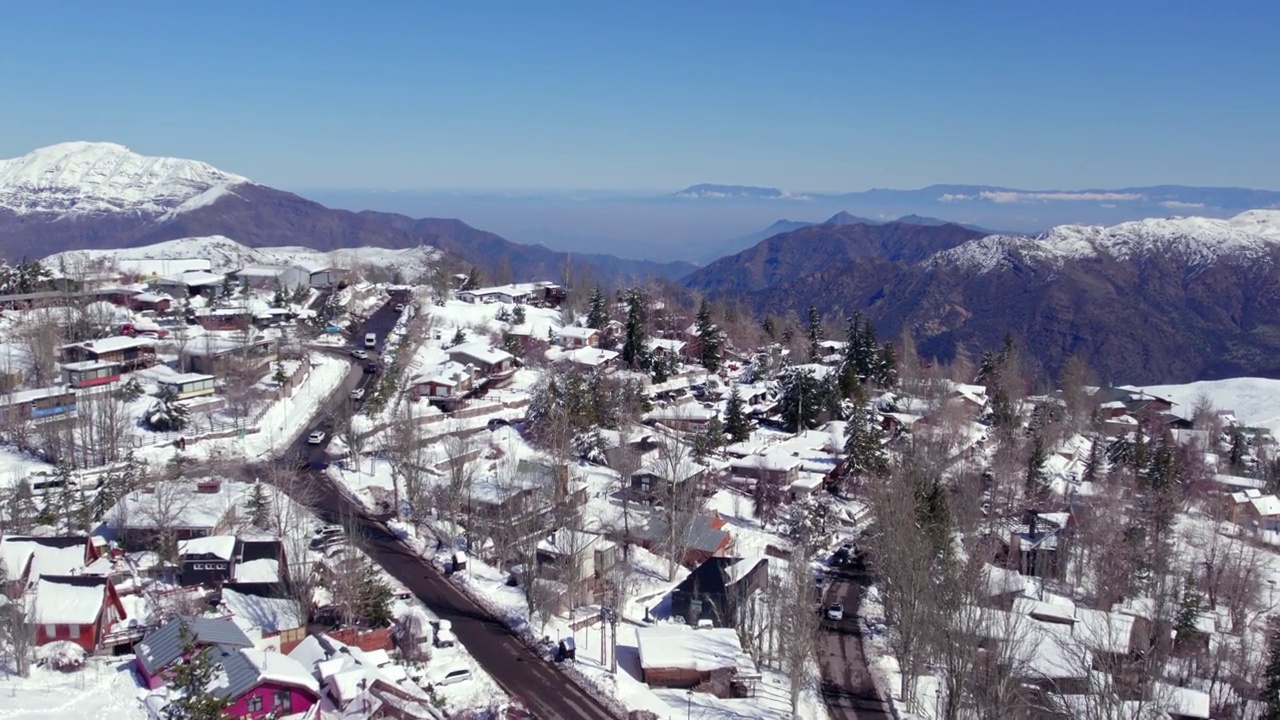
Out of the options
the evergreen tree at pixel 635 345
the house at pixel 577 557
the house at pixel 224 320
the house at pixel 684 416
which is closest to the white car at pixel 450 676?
the house at pixel 577 557

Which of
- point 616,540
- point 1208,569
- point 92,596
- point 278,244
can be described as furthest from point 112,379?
point 278,244

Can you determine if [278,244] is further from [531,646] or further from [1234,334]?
[531,646]

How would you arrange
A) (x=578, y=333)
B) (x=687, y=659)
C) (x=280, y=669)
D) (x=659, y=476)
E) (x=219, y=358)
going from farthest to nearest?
(x=578, y=333), (x=219, y=358), (x=659, y=476), (x=687, y=659), (x=280, y=669)

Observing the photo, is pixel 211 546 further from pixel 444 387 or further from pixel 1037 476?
pixel 1037 476

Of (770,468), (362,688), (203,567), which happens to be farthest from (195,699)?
(770,468)

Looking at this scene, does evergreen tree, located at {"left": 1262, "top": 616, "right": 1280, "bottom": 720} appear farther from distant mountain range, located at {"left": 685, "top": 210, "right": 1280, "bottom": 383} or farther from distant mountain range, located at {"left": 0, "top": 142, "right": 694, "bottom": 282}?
distant mountain range, located at {"left": 0, "top": 142, "right": 694, "bottom": 282}

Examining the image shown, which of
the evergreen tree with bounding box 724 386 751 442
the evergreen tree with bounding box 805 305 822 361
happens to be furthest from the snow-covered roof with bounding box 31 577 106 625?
the evergreen tree with bounding box 805 305 822 361
